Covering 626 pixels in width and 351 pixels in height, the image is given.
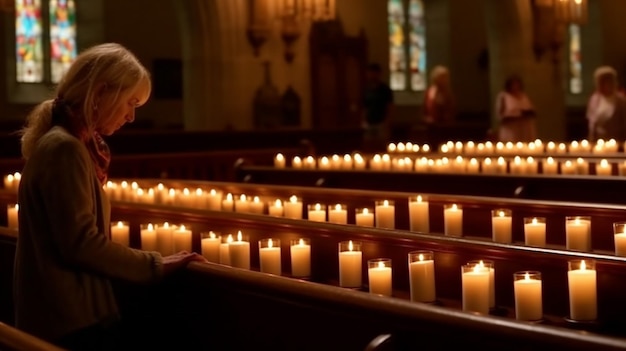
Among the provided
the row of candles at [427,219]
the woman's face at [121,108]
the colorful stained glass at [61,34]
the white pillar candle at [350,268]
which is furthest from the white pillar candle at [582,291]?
the colorful stained glass at [61,34]

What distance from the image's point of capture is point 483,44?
20.1 meters

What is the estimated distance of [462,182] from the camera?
6.69m

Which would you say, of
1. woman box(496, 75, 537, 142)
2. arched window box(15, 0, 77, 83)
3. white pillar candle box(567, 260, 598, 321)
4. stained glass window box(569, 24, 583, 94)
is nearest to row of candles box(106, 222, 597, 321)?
white pillar candle box(567, 260, 598, 321)

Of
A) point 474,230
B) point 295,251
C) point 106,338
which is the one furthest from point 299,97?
point 106,338

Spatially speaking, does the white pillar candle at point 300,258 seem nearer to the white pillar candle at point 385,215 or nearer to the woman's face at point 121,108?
the white pillar candle at point 385,215

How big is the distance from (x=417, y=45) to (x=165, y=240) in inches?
630

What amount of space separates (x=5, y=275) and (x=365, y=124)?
8.22 meters

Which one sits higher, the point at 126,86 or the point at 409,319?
the point at 126,86

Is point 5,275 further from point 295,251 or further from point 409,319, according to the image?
point 409,319

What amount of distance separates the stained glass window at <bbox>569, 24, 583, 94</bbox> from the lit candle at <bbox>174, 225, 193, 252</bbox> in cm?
1859

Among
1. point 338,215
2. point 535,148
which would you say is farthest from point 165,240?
point 535,148

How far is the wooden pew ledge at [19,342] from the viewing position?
2.30 meters

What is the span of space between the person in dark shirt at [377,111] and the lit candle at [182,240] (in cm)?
774

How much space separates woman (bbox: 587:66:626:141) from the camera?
10641 mm
